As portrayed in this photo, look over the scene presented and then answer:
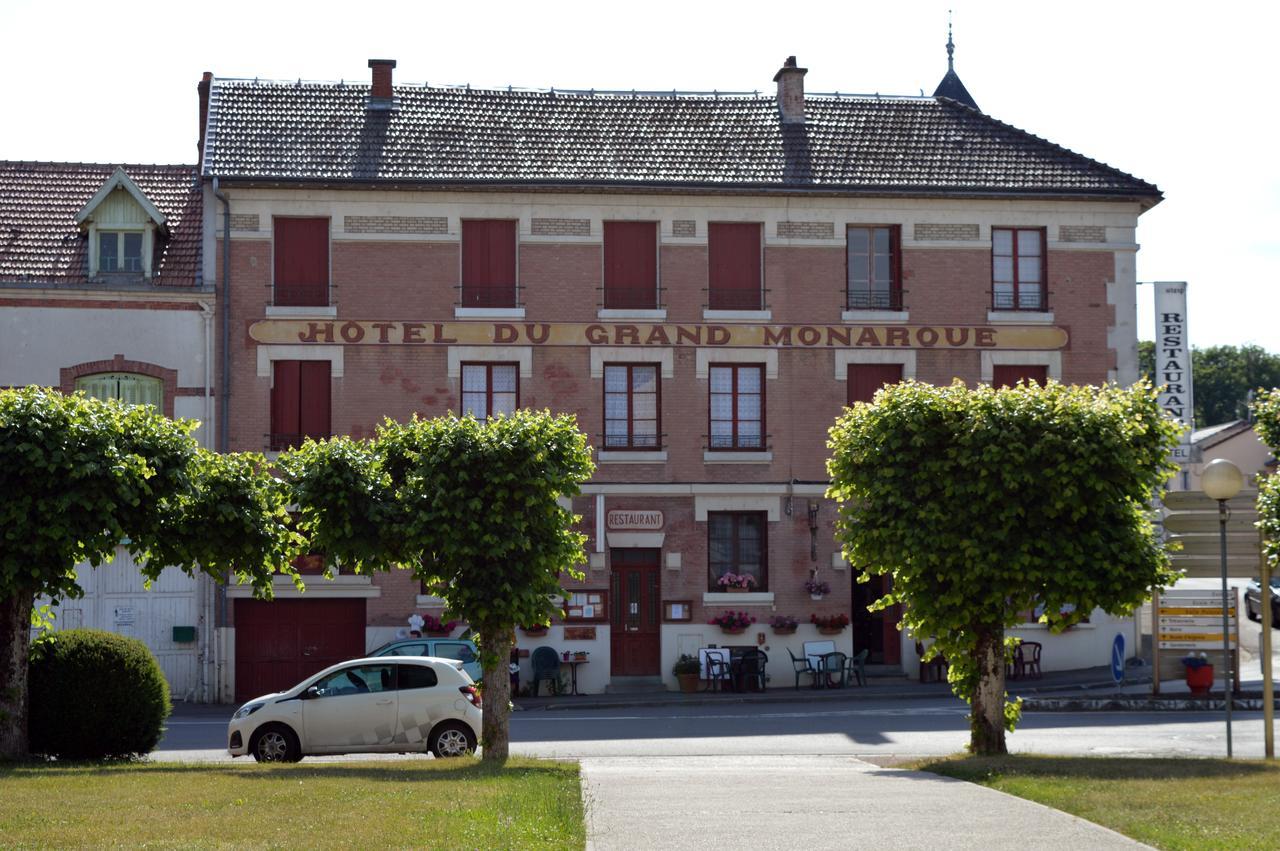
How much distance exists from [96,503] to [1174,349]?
871 inches

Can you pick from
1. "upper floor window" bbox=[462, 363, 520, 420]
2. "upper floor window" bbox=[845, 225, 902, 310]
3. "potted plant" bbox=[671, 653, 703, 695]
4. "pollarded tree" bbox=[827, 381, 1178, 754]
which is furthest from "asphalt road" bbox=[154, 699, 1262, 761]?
"upper floor window" bbox=[845, 225, 902, 310]

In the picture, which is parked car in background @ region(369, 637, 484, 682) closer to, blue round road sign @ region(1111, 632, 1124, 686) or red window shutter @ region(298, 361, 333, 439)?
red window shutter @ region(298, 361, 333, 439)

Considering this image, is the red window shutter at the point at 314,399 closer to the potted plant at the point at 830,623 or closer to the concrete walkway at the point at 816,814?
the potted plant at the point at 830,623

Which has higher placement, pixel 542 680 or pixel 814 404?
pixel 814 404

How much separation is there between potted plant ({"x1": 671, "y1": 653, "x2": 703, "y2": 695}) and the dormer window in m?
12.9

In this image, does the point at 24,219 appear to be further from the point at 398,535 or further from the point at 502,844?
the point at 502,844

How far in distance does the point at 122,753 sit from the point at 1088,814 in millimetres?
11069

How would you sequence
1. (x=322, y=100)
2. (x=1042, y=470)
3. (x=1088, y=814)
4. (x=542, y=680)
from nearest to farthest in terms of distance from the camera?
1. (x=1088, y=814)
2. (x=1042, y=470)
3. (x=542, y=680)
4. (x=322, y=100)

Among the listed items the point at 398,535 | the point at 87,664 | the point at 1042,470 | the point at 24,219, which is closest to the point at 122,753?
the point at 87,664

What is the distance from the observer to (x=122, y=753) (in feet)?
58.1

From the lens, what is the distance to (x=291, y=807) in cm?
1211

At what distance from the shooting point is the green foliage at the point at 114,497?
54.4ft

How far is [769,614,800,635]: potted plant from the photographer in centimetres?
3042

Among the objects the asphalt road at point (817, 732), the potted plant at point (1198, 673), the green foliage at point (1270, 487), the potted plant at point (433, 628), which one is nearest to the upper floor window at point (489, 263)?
the potted plant at point (433, 628)
